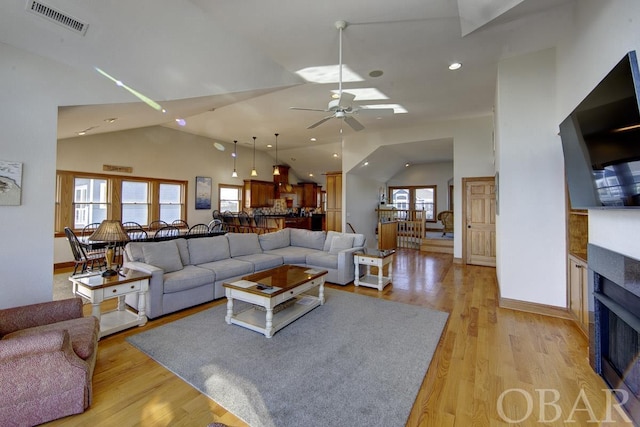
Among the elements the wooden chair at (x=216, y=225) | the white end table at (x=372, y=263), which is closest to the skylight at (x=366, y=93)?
the white end table at (x=372, y=263)

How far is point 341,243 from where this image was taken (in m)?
5.15

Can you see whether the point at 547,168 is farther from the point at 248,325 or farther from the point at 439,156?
the point at 439,156

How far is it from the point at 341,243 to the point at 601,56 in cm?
394

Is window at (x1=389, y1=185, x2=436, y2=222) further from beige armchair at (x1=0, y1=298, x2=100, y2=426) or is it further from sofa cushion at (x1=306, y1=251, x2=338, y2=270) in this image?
beige armchair at (x1=0, y1=298, x2=100, y2=426)

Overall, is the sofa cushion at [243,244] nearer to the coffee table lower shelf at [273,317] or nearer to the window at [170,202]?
the coffee table lower shelf at [273,317]

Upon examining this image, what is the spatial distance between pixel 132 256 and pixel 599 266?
4.91 m

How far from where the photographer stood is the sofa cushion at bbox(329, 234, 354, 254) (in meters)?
5.09

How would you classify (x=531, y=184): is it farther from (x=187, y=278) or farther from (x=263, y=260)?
(x=187, y=278)

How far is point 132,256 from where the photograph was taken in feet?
11.8

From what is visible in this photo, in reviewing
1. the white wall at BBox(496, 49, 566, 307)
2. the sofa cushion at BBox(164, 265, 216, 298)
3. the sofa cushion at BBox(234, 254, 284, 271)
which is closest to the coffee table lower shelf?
the sofa cushion at BBox(164, 265, 216, 298)

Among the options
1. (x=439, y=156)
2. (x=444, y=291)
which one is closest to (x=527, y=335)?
(x=444, y=291)

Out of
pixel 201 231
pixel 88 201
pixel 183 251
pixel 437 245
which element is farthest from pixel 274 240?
pixel 437 245

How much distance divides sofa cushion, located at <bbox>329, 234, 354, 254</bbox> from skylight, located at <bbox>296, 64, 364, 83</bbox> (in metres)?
2.71

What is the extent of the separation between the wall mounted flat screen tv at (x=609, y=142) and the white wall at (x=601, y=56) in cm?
16
